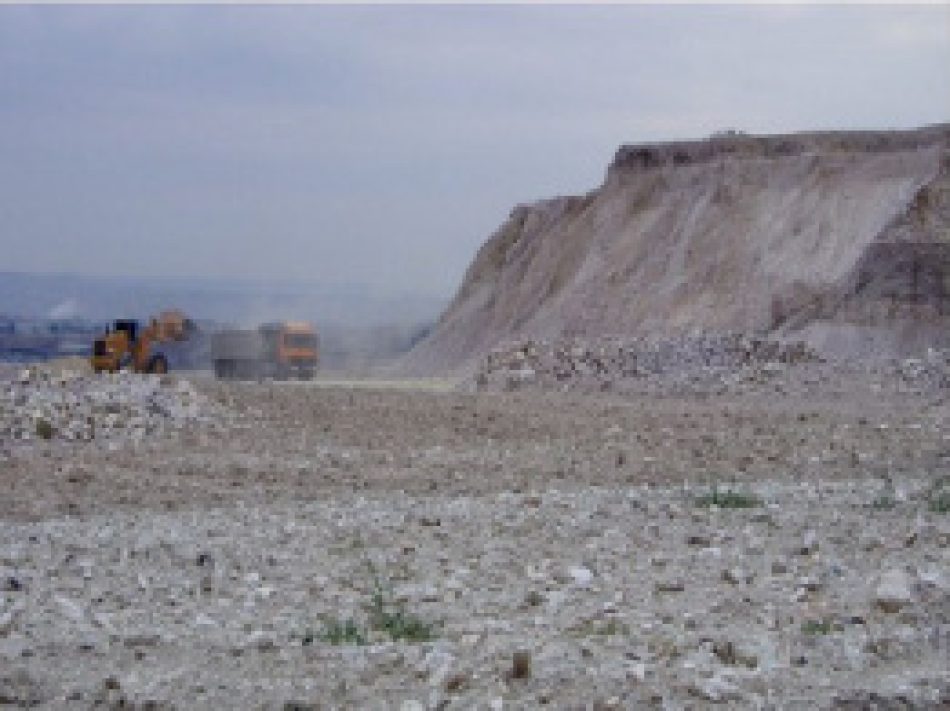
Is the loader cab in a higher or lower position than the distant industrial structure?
higher

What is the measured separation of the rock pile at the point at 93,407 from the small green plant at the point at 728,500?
8333 mm

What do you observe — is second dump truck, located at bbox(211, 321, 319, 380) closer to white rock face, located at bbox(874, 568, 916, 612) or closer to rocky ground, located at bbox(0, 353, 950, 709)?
rocky ground, located at bbox(0, 353, 950, 709)

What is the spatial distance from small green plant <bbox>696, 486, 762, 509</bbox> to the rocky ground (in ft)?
0.13

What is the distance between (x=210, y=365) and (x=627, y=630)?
36.1 meters

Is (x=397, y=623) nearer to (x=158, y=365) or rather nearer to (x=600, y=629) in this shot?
(x=600, y=629)

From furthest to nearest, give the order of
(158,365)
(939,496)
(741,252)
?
(741,252), (158,365), (939,496)

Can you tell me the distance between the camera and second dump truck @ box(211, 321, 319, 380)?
3884cm

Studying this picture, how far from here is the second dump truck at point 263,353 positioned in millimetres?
38844

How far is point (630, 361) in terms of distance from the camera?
91.9 feet

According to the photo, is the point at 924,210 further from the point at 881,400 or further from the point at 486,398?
the point at 486,398

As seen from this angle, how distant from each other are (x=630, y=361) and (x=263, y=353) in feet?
43.9

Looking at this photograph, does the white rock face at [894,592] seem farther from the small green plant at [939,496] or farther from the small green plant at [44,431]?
the small green plant at [44,431]

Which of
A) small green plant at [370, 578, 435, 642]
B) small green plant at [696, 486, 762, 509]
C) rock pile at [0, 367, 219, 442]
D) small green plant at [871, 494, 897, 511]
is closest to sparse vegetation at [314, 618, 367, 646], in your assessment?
small green plant at [370, 578, 435, 642]

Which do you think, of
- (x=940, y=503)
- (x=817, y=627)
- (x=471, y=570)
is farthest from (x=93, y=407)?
(x=817, y=627)
